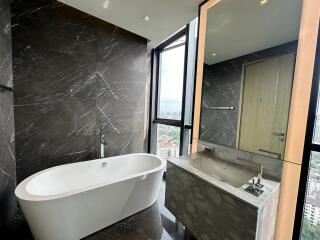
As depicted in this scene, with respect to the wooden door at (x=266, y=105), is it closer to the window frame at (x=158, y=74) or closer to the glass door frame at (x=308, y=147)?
the glass door frame at (x=308, y=147)

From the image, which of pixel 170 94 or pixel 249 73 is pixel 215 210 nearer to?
pixel 249 73

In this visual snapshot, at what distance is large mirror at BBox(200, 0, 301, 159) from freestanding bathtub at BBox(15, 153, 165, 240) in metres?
1.08

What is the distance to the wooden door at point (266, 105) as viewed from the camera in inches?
51.7

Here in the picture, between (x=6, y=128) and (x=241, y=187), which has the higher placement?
(x=6, y=128)

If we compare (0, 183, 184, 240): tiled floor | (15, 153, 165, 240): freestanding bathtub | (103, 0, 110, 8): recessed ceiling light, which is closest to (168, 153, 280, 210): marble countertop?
(15, 153, 165, 240): freestanding bathtub

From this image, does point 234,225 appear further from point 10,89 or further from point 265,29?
point 10,89

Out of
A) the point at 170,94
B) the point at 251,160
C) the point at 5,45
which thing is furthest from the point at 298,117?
the point at 5,45

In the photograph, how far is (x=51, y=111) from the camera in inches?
86.3

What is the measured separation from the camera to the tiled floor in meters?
1.73

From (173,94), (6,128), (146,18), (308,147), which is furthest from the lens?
(173,94)

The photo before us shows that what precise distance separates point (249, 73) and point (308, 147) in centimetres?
83

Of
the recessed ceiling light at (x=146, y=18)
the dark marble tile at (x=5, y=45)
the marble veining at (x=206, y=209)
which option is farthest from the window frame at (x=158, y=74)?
the dark marble tile at (x=5, y=45)

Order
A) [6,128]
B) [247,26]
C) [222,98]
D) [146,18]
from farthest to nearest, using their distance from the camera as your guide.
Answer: [146,18], [222,98], [6,128], [247,26]

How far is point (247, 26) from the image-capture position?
1587 millimetres
